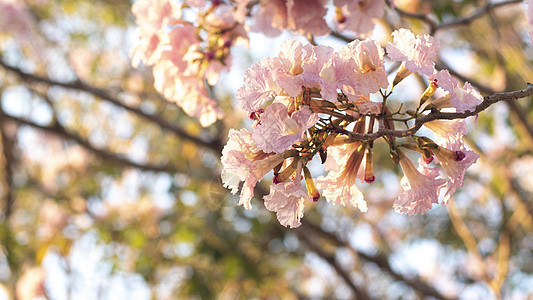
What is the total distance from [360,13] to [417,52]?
0.47m

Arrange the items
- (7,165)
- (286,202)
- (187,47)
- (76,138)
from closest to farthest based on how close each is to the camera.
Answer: (286,202)
(187,47)
(76,138)
(7,165)

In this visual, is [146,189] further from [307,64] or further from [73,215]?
[307,64]

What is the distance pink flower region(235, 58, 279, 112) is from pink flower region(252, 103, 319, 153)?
53 mm

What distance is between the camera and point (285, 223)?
1.02m

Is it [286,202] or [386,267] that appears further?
[386,267]

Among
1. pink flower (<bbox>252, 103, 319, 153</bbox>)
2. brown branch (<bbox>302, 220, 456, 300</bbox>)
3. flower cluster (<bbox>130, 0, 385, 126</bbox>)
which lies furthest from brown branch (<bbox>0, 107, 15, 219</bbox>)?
pink flower (<bbox>252, 103, 319, 153</bbox>)

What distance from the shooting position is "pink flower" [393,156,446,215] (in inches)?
41.8

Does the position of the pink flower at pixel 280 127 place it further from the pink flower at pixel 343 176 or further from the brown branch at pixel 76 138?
the brown branch at pixel 76 138

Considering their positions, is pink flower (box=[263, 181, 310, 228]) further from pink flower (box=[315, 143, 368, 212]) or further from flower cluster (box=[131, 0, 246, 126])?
flower cluster (box=[131, 0, 246, 126])

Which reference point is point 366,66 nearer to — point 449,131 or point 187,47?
point 449,131

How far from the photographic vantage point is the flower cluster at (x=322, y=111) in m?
0.93

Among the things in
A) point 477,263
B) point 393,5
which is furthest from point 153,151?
point 393,5

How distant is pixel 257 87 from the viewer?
98 centimetres

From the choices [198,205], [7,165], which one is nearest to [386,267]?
[198,205]
